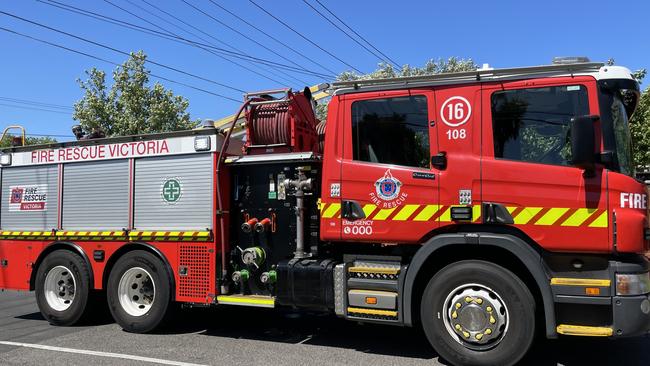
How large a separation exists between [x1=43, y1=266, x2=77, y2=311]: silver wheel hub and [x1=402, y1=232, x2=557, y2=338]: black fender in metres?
5.16

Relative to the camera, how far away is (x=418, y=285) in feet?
19.0

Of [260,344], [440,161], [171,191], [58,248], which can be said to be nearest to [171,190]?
[171,191]

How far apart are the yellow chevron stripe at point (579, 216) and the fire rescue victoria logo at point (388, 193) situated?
161cm

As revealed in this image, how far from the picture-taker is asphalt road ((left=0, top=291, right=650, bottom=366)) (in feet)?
19.3

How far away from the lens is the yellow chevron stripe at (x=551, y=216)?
514 cm

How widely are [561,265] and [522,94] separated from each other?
5.68 feet

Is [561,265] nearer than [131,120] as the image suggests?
Yes

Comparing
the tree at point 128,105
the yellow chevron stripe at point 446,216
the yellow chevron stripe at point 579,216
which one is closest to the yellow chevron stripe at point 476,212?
the yellow chevron stripe at point 446,216

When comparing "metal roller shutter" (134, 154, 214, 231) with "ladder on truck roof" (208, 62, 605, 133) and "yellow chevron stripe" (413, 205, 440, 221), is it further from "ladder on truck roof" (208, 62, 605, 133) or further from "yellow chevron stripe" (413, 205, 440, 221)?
"yellow chevron stripe" (413, 205, 440, 221)

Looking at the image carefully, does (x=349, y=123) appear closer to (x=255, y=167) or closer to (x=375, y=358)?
(x=255, y=167)

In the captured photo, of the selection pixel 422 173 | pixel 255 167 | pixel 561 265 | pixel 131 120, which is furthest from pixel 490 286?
pixel 131 120

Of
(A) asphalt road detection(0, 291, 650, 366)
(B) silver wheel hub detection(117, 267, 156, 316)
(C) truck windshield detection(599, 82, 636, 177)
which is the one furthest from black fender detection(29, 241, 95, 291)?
(C) truck windshield detection(599, 82, 636, 177)

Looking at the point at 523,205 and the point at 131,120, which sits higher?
the point at 131,120

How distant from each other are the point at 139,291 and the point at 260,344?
2.01m
